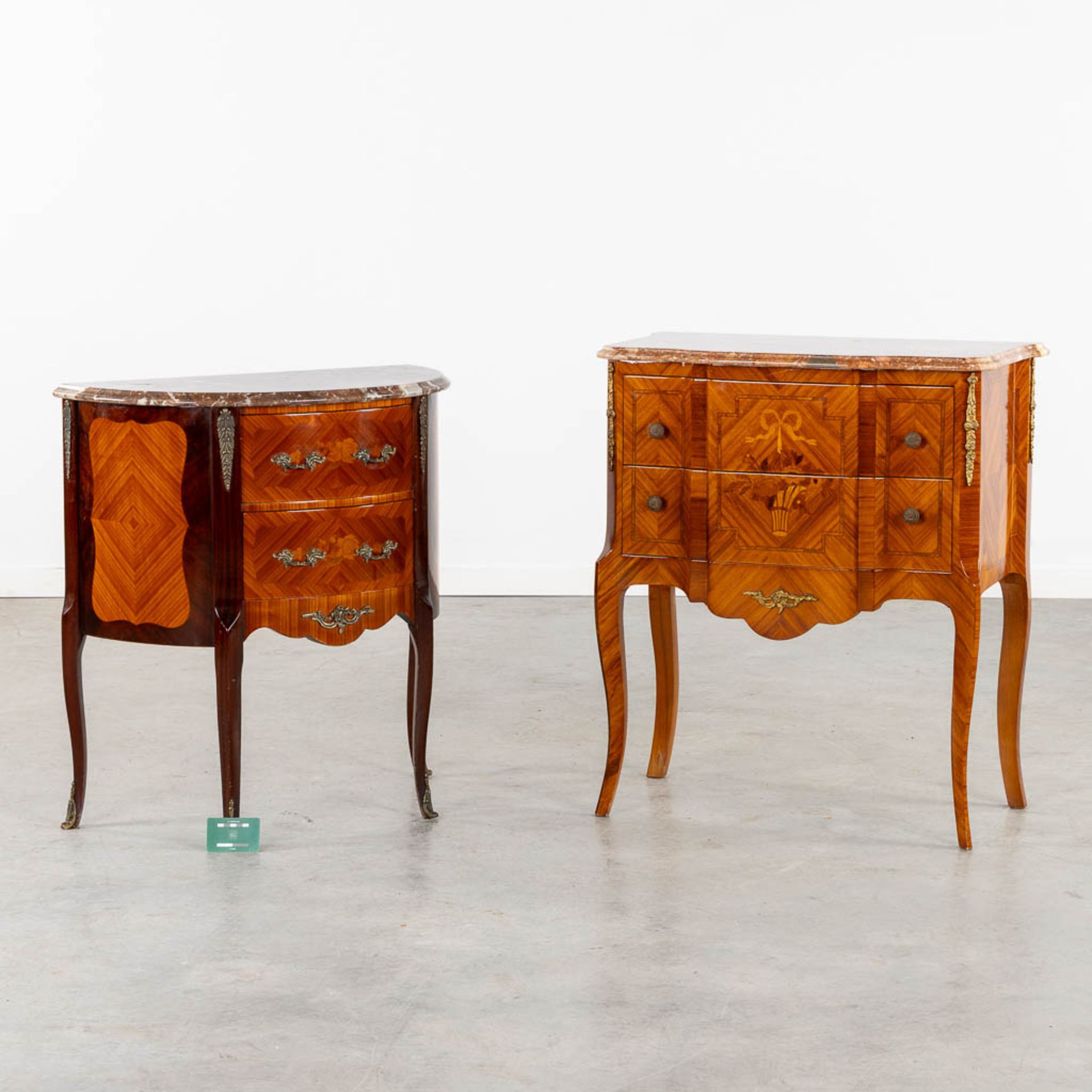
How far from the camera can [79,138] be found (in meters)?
6.67

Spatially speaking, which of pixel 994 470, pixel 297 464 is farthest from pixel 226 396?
pixel 994 470

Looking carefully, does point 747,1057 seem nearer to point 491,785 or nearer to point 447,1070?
point 447,1070

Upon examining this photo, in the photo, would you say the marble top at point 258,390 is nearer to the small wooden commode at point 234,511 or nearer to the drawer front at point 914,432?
the small wooden commode at point 234,511

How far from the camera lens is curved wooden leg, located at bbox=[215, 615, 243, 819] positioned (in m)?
3.64

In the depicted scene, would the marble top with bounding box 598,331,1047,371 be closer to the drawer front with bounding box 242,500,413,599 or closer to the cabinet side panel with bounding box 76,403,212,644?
the drawer front with bounding box 242,500,413,599

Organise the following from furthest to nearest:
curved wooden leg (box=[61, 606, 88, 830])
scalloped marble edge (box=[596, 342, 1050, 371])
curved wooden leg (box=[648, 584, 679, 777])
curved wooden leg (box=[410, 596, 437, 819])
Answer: curved wooden leg (box=[648, 584, 679, 777]) → curved wooden leg (box=[410, 596, 437, 819]) → curved wooden leg (box=[61, 606, 88, 830]) → scalloped marble edge (box=[596, 342, 1050, 371])

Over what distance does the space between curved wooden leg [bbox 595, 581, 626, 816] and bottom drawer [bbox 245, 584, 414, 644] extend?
517mm

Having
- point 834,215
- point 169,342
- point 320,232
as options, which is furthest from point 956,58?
point 169,342

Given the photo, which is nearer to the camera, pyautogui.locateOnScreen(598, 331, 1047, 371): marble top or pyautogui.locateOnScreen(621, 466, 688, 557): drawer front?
pyautogui.locateOnScreen(598, 331, 1047, 371): marble top

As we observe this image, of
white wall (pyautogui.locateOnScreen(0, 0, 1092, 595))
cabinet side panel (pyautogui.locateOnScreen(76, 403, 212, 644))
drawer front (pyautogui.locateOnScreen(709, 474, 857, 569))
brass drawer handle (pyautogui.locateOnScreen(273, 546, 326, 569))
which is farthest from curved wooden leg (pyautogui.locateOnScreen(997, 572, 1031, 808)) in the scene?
white wall (pyautogui.locateOnScreen(0, 0, 1092, 595))

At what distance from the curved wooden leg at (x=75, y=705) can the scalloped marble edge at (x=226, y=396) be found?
0.51 m

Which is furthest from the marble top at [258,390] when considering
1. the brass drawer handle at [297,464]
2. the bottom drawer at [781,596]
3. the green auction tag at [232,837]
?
the green auction tag at [232,837]

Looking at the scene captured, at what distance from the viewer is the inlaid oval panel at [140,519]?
3600 millimetres

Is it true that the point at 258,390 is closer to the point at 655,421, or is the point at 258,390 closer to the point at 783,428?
the point at 655,421
